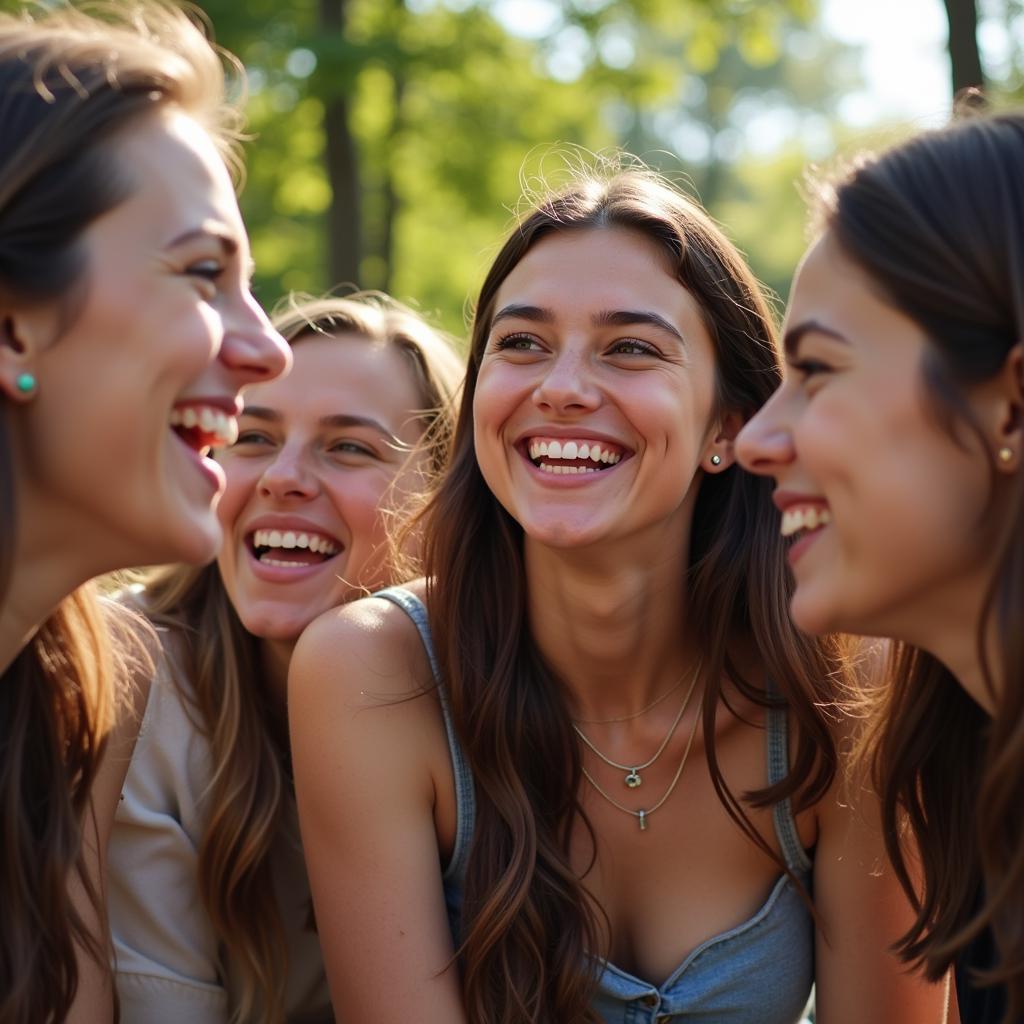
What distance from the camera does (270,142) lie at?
12133mm

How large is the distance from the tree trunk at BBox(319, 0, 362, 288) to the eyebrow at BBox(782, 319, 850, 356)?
29.6 feet

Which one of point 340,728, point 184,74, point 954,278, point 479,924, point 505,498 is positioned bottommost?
point 479,924

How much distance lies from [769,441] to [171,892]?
202 centimetres

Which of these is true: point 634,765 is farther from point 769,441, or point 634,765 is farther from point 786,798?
point 769,441

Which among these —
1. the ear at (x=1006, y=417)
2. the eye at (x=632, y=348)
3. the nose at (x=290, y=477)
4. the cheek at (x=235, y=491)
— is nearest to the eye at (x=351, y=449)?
the nose at (x=290, y=477)

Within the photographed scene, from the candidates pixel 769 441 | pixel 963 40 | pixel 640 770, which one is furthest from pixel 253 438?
pixel 963 40

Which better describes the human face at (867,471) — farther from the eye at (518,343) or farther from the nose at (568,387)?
the eye at (518,343)

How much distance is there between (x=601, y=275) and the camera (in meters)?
3.33

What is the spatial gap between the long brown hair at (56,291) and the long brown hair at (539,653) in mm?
871

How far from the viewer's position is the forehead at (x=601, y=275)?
331 cm

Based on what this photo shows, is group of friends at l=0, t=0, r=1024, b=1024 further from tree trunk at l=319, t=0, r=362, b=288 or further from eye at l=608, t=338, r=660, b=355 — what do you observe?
tree trunk at l=319, t=0, r=362, b=288

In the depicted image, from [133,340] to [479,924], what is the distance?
1558 mm

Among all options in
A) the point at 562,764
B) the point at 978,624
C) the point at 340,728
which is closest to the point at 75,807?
the point at 340,728

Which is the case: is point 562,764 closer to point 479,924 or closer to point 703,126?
point 479,924
